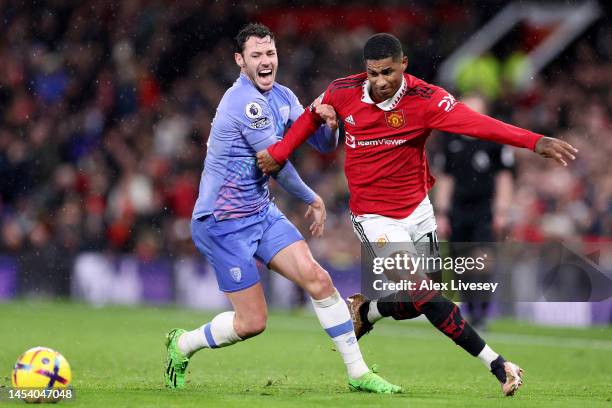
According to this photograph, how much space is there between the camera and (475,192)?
13.7m

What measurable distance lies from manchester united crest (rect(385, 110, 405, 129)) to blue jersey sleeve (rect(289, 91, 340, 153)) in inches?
16.8

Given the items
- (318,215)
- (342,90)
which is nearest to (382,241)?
(318,215)

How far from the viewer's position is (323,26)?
23.8 metres

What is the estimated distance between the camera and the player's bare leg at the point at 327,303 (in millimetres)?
8148

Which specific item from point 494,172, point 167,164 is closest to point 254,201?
point 494,172

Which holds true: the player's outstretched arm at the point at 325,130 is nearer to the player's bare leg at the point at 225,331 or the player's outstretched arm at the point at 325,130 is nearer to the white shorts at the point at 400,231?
the white shorts at the point at 400,231

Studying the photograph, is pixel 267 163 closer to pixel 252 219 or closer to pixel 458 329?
pixel 252 219

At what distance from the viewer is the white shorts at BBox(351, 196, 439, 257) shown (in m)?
8.48

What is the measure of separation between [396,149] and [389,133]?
16cm

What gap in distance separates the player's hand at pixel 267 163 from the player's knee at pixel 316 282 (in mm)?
670

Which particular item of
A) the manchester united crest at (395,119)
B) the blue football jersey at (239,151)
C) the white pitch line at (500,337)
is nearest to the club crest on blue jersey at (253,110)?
the blue football jersey at (239,151)

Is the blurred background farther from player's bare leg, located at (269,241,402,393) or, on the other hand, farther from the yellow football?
the yellow football

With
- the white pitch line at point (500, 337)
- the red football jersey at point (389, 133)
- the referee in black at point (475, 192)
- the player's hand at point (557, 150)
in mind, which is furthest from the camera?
the referee in black at point (475, 192)

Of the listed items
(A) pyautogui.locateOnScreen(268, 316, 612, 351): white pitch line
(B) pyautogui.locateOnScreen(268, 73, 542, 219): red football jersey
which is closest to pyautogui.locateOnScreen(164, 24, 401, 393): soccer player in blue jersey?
(B) pyautogui.locateOnScreen(268, 73, 542, 219): red football jersey
